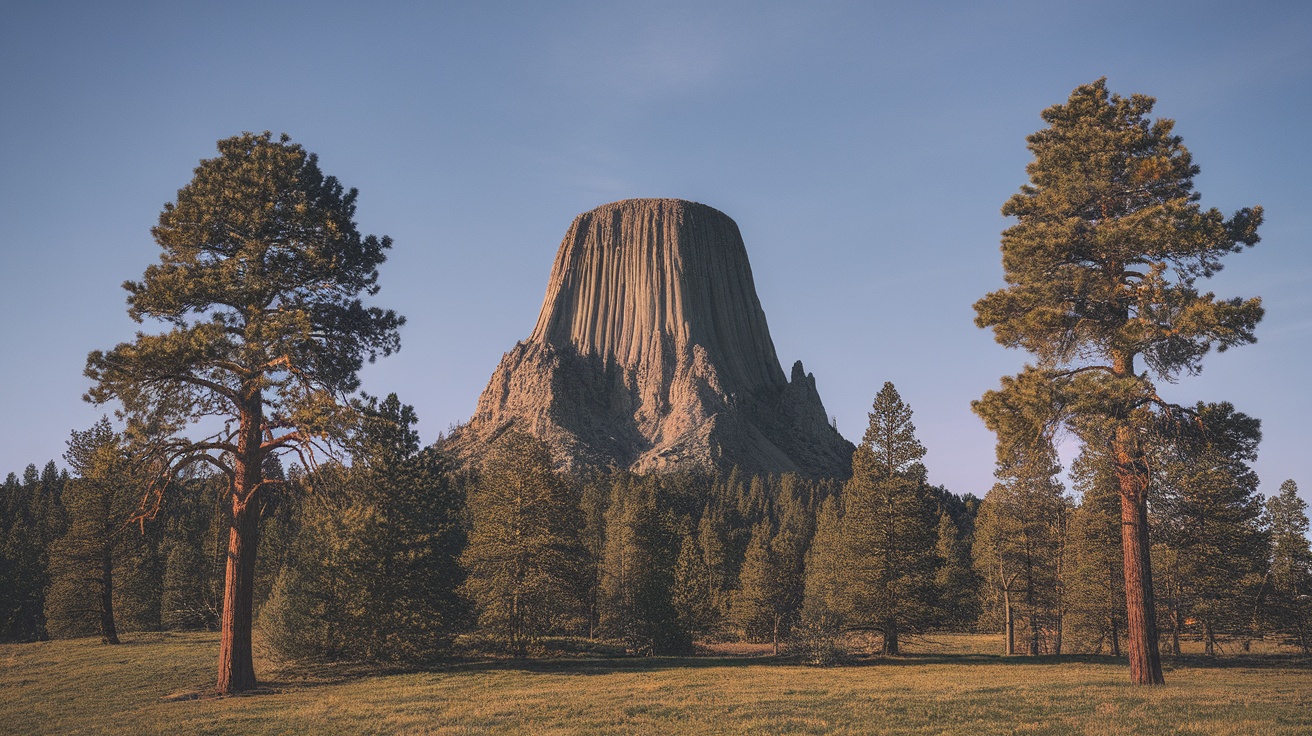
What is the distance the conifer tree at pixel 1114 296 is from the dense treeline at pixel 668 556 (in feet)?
4.46

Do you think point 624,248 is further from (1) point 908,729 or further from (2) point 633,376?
(1) point 908,729

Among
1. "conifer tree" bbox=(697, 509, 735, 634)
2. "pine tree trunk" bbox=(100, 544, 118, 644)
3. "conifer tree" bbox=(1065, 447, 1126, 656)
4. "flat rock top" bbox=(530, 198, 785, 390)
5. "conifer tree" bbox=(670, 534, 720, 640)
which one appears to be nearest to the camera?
"conifer tree" bbox=(1065, 447, 1126, 656)

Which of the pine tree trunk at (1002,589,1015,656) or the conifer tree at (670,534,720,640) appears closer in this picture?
the pine tree trunk at (1002,589,1015,656)

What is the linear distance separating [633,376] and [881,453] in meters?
132

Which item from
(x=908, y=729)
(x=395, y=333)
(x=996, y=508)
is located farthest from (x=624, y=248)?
(x=908, y=729)

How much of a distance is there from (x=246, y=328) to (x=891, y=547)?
2757 centimetres

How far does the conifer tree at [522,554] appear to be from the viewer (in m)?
33.1

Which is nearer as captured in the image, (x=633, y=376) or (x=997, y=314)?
(x=997, y=314)

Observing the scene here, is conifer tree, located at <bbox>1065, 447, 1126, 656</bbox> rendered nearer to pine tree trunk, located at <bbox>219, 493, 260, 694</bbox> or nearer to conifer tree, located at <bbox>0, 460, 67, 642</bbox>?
pine tree trunk, located at <bbox>219, 493, 260, 694</bbox>

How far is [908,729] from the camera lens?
13.7m

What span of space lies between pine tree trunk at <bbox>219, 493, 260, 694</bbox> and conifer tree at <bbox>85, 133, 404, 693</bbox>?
0.11ft

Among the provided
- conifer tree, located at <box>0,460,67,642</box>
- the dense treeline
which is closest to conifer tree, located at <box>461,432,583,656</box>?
the dense treeline

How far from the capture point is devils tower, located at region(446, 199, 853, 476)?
155375 mm

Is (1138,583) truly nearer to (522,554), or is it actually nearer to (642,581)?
(522,554)
